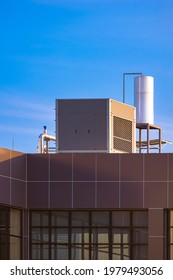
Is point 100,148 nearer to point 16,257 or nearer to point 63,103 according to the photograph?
point 63,103

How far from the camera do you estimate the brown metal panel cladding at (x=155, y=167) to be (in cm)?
3744

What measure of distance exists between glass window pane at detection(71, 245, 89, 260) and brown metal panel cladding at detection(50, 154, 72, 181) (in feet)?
8.34

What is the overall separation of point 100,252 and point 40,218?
2.42 meters

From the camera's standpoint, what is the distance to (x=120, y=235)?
38156mm

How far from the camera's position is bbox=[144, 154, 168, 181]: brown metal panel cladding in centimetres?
3744

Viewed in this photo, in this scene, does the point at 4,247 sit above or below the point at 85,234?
below

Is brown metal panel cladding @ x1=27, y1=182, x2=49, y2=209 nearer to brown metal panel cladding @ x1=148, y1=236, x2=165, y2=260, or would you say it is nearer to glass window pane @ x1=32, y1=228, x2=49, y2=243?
glass window pane @ x1=32, y1=228, x2=49, y2=243

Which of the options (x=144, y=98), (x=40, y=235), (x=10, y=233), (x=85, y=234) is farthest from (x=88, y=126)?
(x=144, y=98)

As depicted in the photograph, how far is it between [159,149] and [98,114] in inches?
204

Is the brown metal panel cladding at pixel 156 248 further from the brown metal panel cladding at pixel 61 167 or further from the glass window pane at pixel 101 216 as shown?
the brown metal panel cladding at pixel 61 167

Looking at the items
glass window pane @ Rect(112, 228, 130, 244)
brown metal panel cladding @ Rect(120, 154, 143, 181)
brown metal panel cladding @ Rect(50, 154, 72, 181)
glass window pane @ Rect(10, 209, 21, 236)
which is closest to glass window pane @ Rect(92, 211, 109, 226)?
glass window pane @ Rect(112, 228, 130, 244)

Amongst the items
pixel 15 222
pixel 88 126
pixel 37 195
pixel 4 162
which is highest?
pixel 88 126

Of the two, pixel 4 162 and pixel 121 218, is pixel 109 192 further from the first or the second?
pixel 4 162
